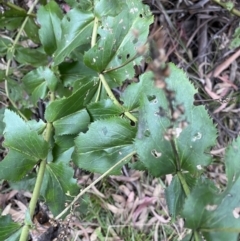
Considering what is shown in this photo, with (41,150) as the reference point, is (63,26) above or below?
above

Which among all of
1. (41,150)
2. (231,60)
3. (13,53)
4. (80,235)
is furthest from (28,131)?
(231,60)

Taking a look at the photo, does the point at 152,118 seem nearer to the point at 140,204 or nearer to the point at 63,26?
the point at 63,26

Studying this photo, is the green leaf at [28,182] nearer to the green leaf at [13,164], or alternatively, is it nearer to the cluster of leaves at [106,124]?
the cluster of leaves at [106,124]

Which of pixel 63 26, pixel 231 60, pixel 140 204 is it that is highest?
pixel 63 26

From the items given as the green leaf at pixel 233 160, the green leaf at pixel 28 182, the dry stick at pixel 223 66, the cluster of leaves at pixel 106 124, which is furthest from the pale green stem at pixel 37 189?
the dry stick at pixel 223 66

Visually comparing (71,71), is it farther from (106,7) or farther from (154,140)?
(154,140)

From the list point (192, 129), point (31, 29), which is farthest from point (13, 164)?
point (31, 29)

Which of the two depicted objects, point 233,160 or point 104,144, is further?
point 104,144
